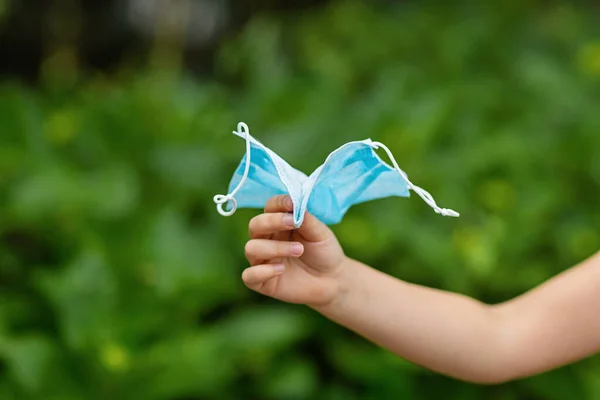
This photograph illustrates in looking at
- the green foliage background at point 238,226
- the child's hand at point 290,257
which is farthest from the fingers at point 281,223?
the green foliage background at point 238,226

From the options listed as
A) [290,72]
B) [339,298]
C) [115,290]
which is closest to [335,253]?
[339,298]

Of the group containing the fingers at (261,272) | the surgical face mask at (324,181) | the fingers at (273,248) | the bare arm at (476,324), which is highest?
the surgical face mask at (324,181)

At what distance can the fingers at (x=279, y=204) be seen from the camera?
2.83 feet

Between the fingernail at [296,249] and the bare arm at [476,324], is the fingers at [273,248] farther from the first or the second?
the bare arm at [476,324]

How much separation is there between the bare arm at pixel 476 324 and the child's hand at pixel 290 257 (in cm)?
4

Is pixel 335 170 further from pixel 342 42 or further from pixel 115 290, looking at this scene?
pixel 342 42

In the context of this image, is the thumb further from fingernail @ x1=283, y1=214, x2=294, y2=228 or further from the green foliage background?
the green foliage background

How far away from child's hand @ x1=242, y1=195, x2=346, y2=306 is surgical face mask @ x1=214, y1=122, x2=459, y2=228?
0.02 m

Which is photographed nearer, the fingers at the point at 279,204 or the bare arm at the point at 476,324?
the fingers at the point at 279,204

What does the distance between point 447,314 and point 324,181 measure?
298 millimetres

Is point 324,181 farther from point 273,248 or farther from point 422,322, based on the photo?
point 422,322

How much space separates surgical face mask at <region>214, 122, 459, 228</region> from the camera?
2.67 feet

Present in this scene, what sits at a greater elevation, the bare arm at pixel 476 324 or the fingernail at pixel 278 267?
the fingernail at pixel 278 267

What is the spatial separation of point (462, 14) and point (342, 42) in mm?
701
